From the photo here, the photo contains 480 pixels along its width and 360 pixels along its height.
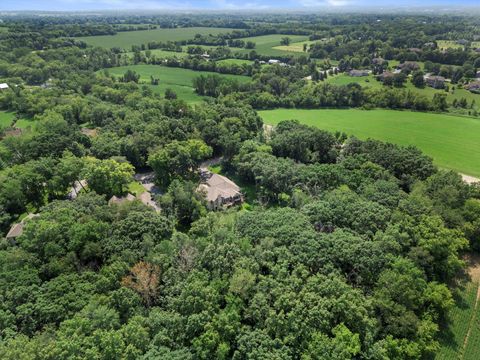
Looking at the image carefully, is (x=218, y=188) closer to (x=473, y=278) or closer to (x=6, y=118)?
(x=473, y=278)

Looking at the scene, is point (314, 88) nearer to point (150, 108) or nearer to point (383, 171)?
point (150, 108)

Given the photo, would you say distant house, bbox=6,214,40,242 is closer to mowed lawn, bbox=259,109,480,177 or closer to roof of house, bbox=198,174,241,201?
roof of house, bbox=198,174,241,201

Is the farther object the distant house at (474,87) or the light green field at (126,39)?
the light green field at (126,39)

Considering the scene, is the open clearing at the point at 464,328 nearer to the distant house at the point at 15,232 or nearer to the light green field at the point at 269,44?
the distant house at the point at 15,232

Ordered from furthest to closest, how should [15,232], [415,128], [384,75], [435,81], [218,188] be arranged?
1. [384,75]
2. [435,81]
3. [415,128]
4. [218,188]
5. [15,232]

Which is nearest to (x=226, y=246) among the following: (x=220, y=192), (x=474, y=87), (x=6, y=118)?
(x=220, y=192)

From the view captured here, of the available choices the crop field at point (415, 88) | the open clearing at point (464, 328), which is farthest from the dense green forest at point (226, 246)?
the crop field at point (415, 88)

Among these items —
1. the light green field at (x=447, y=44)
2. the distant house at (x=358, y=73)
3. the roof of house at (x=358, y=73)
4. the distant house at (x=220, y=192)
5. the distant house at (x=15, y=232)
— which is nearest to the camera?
the distant house at (x=15, y=232)
